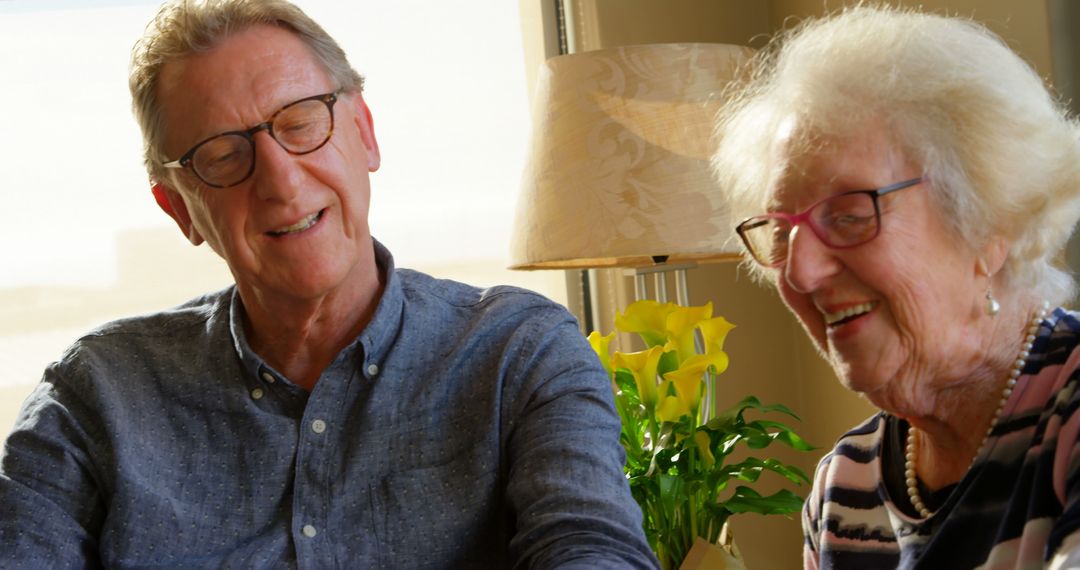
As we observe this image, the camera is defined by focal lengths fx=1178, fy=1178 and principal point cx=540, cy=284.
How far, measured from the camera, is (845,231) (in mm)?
1139

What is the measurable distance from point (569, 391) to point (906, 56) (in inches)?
22.1

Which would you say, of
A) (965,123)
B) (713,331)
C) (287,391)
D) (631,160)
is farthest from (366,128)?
(965,123)

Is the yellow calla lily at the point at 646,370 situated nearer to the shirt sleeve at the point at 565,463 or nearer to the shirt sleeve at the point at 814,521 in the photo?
the shirt sleeve at the point at 565,463

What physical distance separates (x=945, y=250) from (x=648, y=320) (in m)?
0.78

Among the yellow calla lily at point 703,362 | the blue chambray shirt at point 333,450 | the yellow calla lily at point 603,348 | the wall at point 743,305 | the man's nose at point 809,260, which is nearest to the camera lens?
the man's nose at point 809,260

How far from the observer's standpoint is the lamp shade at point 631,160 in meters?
1.95

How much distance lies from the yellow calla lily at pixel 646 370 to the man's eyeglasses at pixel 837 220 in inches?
22.4

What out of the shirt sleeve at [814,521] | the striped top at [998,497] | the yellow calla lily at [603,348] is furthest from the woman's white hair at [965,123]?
the yellow calla lily at [603,348]

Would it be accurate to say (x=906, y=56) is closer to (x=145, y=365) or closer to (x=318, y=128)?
(x=318, y=128)

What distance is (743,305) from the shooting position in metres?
3.02

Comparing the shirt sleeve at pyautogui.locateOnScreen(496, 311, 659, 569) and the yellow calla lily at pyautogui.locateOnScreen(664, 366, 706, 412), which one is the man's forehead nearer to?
the shirt sleeve at pyautogui.locateOnScreen(496, 311, 659, 569)

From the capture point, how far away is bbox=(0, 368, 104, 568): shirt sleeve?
145 cm

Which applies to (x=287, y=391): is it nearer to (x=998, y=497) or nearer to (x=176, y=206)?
(x=176, y=206)

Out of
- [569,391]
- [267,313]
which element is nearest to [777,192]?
[569,391]
